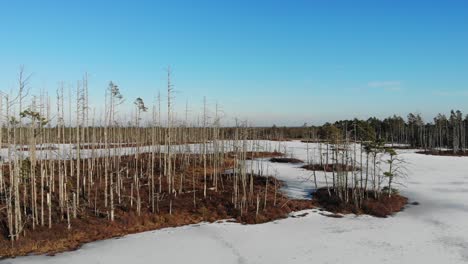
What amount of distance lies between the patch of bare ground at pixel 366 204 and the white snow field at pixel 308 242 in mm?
657

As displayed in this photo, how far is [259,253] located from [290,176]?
51.8 feet

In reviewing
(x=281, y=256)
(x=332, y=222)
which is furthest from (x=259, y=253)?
(x=332, y=222)

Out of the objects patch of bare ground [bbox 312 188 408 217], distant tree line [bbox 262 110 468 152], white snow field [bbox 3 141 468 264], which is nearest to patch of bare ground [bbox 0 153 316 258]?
white snow field [bbox 3 141 468 264]

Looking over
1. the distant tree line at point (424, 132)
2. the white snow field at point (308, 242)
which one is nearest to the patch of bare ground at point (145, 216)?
the white snow field at point (308, 242)

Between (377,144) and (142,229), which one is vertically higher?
(377,144)

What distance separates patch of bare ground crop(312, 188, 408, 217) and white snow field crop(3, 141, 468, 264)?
0.66 m

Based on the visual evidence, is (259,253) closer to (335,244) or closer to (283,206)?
(335,244)

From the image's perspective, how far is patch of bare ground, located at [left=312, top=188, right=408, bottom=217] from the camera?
749 inches

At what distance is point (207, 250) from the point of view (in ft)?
43.9

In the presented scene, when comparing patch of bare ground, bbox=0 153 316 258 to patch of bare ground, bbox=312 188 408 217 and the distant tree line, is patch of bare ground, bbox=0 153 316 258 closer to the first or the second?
patch of bare ground, bbox=312 188 408 217

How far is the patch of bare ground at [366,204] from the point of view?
19031mm

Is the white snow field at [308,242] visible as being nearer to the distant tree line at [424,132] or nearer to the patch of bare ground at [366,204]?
the patch of bare ground at [366,204]

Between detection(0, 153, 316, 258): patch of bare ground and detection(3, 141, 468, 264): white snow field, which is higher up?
detection(0, 153, 316, 258): patch of bare ground

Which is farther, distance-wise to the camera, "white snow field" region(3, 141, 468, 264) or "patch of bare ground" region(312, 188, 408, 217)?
"patch of bare ground" region(312, 188, 408, 217)
